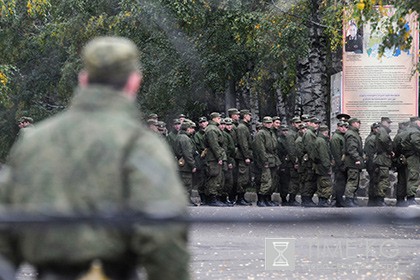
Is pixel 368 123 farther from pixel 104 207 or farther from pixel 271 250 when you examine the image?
pixel 104 207

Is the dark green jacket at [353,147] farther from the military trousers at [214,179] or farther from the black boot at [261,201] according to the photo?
the military trousers at [214,179]

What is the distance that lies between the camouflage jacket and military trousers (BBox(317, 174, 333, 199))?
2044cm

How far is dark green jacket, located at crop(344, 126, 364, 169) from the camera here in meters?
23.6

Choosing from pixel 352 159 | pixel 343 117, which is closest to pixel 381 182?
pixel 352 159

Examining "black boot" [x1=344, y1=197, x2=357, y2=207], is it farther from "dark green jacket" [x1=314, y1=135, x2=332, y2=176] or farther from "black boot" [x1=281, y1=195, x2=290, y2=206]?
"black boot" [x1=281, y1=195, x2=290, y2=206]

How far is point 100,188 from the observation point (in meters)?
3.80

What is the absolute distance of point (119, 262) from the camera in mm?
3883

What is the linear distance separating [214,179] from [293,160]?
5.83 ft

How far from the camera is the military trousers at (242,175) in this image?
82.5 feet

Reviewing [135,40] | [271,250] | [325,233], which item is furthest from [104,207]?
[135,40]

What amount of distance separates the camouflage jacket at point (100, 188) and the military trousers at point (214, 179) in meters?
20.7

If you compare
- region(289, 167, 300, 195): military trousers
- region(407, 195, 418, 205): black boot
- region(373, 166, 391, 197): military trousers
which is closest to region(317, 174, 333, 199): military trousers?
region(373, 166, 391, 197): military trousers

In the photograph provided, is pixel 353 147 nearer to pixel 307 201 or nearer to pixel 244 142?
pixel 307 201

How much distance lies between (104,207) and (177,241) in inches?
10.5
